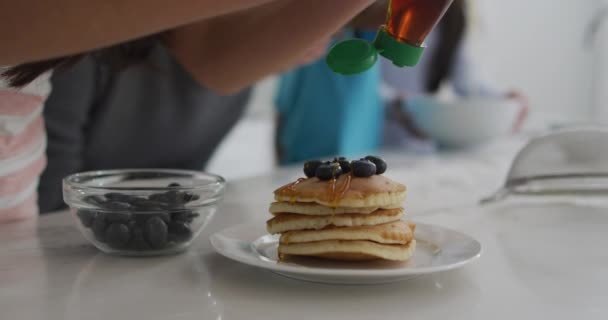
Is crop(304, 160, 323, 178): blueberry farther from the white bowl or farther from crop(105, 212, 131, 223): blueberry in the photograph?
the white bowl

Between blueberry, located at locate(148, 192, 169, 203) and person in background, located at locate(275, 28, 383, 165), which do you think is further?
person in background, located at locate(275, 28, 383, 165)

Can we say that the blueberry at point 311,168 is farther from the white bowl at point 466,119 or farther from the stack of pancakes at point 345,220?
the white bowl at point 466,119

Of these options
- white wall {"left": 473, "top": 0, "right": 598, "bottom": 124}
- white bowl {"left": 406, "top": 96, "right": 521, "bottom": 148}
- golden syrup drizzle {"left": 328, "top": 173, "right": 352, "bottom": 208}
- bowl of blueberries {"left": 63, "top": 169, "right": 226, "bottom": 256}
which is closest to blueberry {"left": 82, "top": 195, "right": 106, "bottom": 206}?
bowl of blueberries {"left": 63, "top": 169, "right": 226, "bottom": 256}

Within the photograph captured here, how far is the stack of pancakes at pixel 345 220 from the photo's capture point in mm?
615

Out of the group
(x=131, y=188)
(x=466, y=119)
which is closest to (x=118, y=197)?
(x=131, y=188)

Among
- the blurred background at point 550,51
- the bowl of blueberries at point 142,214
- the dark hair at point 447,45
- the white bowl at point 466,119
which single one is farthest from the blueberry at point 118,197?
the blurred background at point 550,51

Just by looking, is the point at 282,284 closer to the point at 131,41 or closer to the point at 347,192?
the point at 347,192

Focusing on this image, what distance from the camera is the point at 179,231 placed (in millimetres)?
708

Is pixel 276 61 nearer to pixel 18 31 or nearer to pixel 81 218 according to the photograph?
pixel 81 218

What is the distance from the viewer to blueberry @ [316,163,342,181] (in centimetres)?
65

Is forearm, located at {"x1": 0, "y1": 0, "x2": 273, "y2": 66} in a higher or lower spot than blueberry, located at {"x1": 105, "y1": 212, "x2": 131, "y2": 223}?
higher

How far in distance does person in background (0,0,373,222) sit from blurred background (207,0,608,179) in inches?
111

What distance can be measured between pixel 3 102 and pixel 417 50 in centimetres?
53

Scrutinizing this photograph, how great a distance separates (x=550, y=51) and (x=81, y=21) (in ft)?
12.9
